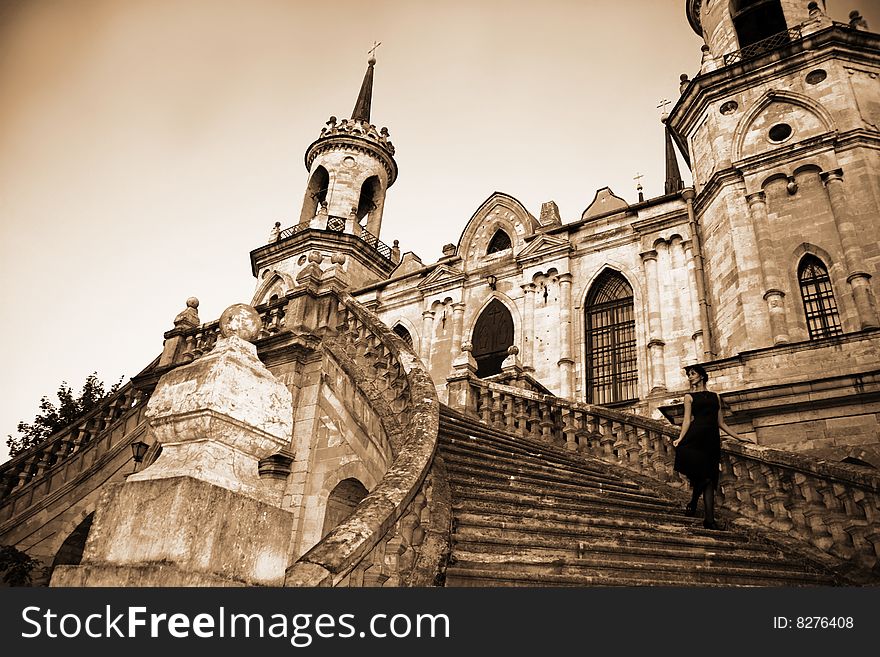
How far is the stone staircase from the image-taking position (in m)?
5.69

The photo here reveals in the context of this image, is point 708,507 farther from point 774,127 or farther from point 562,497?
point 774,127

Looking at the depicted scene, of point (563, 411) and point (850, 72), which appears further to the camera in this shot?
point (850, 72)

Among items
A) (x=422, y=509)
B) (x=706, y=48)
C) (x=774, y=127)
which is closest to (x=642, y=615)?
(x=422, y=509)

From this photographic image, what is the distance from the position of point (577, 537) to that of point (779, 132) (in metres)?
14.1

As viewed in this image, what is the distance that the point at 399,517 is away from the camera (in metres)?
5.09

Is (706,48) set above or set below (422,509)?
above

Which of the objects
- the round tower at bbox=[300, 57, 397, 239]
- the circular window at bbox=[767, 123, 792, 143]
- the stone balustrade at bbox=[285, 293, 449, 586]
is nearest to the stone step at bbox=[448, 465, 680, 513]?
the stone balustrade at bbox=[285, 293, 449, 586]

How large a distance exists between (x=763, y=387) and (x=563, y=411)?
14.1 ft

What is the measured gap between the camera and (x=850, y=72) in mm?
15570

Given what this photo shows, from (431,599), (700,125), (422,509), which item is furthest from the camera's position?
(700,125)

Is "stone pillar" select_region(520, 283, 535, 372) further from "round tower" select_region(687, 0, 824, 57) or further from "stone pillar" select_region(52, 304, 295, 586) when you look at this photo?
"stone pillar" select_region(52, 304, 295, 586)

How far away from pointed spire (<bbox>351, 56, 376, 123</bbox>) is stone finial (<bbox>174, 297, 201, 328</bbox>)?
21.2 m

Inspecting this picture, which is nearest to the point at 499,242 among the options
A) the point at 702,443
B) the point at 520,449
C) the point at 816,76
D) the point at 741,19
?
the point at 816,76

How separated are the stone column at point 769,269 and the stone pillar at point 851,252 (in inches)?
53.5
